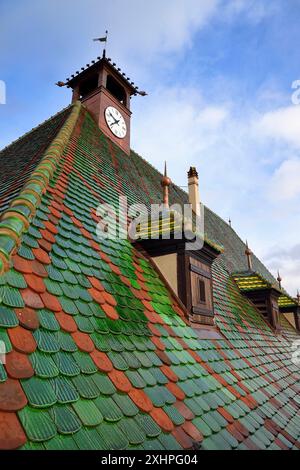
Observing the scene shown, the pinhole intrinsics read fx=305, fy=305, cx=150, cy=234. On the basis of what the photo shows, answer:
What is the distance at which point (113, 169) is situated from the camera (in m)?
7.99

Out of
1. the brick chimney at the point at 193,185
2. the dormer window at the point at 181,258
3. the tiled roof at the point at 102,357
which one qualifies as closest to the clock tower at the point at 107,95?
the brick chimney at the point at 193,185

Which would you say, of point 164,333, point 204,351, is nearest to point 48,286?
Answer: point 164,333

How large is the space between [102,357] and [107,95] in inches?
415

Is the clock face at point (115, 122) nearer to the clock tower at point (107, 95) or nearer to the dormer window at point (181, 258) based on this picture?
the clock tower at point (107, 95)

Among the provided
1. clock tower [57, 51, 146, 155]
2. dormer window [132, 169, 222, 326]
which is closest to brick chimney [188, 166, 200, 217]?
clock tower [57, 51, 146, 155]

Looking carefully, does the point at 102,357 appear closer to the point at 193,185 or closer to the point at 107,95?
the point at 193,185

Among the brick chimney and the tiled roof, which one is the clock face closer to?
the brick chimney

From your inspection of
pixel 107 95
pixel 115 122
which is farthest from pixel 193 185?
pixel 107 95

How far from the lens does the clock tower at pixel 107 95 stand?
1080 cm

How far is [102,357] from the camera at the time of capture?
2.77 metres

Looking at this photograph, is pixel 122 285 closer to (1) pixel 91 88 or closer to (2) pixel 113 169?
(2) pixel 113 169

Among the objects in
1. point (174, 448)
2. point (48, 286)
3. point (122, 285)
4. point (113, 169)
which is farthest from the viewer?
point (113, 169)
